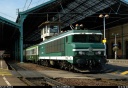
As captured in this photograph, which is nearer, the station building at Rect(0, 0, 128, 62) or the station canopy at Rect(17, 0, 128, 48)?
the station canopy at Rect(17, 0, 128, 48)

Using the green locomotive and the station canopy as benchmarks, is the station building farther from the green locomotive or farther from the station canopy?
the green locomotive

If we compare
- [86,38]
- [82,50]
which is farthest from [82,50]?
[86,38]

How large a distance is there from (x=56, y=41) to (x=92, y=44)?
5676 mm

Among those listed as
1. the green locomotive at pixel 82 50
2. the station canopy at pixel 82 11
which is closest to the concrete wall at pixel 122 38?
the station canopy at pixel 82 11

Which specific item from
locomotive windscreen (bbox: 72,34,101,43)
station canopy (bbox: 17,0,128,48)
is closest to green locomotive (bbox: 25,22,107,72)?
locomotive windscreen (bbox: 72,34,101,43)

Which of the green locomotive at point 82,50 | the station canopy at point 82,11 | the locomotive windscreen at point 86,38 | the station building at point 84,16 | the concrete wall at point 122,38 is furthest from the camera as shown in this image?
the concrete wall at point 122,38

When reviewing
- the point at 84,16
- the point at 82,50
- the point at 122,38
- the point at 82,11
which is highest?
the point at 82,11

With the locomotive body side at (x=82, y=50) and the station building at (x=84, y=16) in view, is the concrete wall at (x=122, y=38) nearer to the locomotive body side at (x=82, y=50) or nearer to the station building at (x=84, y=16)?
the station building at (x=84, y=16)

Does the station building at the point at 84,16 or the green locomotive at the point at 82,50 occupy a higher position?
the station building at the point at 84,16

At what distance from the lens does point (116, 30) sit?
6688 cm

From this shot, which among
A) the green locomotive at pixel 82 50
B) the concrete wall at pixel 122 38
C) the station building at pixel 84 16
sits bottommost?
the green locomotive at pixel 82 50

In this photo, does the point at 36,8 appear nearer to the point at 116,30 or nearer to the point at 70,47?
the point at 116,30

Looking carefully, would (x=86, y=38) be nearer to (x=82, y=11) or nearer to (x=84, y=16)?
(x=82, y=11)

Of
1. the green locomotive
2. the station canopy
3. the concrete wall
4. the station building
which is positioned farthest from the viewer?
the concrete wall
